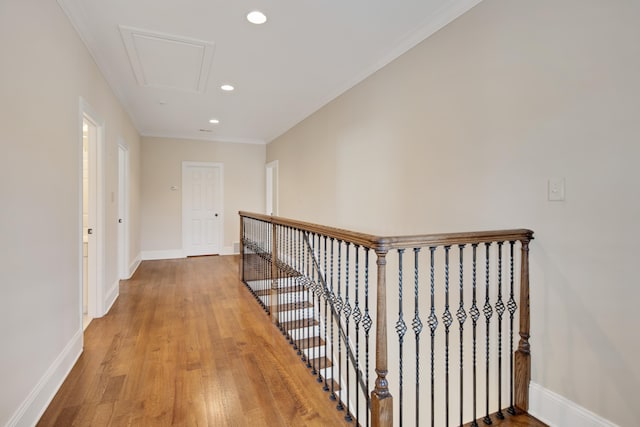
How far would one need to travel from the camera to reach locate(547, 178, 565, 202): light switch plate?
1.72 meters

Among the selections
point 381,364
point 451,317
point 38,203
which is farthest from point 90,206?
point 451,317

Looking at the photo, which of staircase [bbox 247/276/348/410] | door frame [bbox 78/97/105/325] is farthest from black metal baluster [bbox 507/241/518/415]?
door frame [bbox 78/97/105/325]

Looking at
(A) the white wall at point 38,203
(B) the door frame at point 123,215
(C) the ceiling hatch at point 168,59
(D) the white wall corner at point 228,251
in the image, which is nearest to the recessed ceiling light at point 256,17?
(C) the ceiling hatch at point 168,59

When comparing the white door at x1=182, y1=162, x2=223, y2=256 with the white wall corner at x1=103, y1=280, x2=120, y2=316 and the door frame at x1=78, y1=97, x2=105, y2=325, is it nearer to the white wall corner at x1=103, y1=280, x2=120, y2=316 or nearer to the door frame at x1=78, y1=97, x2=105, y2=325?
the white wall corner at x1=103, y1=280, x2=120, y2=316

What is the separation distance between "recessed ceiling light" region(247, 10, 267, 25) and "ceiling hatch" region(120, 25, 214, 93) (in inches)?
22.2

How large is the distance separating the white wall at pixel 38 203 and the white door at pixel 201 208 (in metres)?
4.33

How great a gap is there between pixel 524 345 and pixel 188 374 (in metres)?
2.14

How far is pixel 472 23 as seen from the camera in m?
2.25

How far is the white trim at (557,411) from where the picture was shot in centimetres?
160

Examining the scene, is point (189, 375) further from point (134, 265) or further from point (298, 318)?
point (134, 265)

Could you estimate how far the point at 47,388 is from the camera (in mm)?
1921

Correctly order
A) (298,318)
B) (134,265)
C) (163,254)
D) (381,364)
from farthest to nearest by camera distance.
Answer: (163,254)
(134,265)
(298,318)
(381,364)

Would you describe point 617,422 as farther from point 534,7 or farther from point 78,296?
point 78,296

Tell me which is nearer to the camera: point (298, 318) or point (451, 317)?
point (451, 317)
